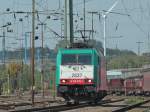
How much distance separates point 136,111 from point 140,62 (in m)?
112

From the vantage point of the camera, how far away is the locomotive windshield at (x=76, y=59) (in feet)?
128

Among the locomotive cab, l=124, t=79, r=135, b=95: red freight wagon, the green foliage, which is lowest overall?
l=124, t=79, r=135, b=95: red freight wagon

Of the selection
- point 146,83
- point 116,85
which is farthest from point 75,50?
point 116,85

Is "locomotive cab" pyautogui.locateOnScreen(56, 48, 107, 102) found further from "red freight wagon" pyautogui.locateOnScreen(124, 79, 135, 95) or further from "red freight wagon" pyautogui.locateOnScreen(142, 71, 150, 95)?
"red freight wagon" pyautogui.locateOnScreen(124, 79, 135, 95)

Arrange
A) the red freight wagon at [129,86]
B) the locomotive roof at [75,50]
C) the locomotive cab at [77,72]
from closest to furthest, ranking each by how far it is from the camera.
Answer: the locomotive cab at [77,72] → the locomotive roof at [75,50] → the red freight wagon at [129,86]

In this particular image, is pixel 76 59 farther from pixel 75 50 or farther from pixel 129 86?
pixel 129 86

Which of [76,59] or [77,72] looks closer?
[77,72]

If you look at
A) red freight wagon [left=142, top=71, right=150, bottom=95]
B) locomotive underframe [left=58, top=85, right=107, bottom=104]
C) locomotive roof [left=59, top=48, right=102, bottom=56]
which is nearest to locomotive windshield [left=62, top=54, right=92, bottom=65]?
locomotive roof [left=59, top=48, right=102, bottom=56]

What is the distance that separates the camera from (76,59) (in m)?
39.0

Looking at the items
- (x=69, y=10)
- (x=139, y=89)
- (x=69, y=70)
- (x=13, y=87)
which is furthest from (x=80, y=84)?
(x=13, y=87)

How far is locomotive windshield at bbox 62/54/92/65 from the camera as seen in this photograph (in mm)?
38938

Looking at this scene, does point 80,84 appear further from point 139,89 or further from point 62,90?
point 139,89

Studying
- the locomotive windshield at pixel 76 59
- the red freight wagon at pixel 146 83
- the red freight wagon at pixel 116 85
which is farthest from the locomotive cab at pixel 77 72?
the red freight wagon at pixel 116 85

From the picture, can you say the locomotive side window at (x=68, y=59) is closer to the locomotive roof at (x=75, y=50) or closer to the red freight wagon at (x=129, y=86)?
the locomotive roof at (x=75, y=50)
